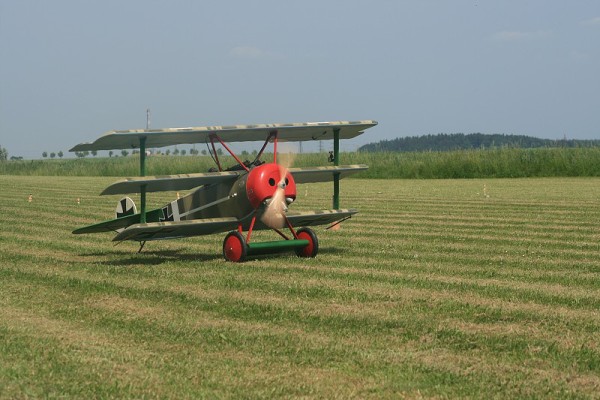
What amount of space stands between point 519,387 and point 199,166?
51116 millimetres

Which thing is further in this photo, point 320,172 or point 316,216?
point 320,172

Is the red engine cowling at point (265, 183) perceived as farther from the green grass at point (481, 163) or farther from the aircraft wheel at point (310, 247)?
the green grass at point (481, 163)

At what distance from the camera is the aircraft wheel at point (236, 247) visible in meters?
13.7

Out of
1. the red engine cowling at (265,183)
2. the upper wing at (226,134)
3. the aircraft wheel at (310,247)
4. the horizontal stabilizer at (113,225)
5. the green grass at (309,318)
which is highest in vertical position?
the upper wing at (226,134)

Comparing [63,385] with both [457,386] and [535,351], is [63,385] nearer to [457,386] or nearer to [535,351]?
[457,386]

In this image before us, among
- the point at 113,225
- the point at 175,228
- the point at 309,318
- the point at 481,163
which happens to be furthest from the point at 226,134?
the point at 481,163

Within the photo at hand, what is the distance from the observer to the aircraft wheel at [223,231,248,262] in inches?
541

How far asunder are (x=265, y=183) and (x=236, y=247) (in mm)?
1077

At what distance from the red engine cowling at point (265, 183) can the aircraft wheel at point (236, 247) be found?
0.60 meters

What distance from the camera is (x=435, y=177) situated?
49.5 meters

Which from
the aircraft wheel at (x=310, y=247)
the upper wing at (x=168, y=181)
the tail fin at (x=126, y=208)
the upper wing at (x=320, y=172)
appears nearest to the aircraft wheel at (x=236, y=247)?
the upper wing at (x=168, y=181)

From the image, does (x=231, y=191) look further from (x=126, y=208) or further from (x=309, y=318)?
(x=309, y=318)

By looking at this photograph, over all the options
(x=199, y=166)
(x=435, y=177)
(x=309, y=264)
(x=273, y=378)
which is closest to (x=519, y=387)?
(x=273, y=378)

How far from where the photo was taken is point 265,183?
549 inches
